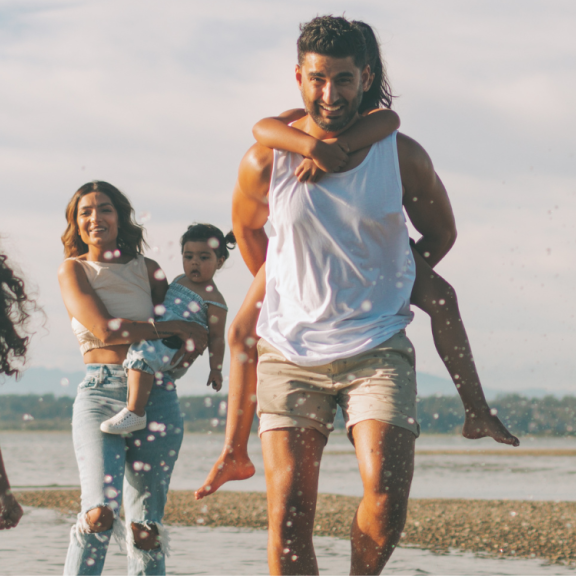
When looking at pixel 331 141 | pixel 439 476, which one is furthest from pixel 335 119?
pixel 439 476

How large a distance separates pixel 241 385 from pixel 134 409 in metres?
0.75

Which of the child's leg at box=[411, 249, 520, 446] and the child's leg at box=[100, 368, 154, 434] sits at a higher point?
the child's leg at box=[411, 249, 520, 446]

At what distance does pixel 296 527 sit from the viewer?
2.93 metres

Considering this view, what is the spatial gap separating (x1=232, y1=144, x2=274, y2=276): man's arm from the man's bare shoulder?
0.51 meters

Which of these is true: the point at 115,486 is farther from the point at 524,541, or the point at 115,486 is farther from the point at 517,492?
the point at 517,492

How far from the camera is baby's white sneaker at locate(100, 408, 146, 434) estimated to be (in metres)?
3.83

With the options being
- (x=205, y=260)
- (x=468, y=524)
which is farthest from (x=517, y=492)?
(x=205, y=260)

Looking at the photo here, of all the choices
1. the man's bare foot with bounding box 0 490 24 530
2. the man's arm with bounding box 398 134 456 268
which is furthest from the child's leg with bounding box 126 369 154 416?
the man's arm with bounding box 398 134 456 268

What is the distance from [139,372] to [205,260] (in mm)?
870

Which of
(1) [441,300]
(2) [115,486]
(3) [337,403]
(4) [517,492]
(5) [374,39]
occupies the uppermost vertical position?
(5) [374,39]

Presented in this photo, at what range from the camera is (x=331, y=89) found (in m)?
3.09

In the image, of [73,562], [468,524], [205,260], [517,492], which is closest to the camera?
[73,562]

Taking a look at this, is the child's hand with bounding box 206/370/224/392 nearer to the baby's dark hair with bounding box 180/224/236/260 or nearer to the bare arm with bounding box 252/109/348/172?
the baby's dark hair with bounding box 180/224/236/260

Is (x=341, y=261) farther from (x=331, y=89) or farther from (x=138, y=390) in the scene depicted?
(x=138, y=390)
